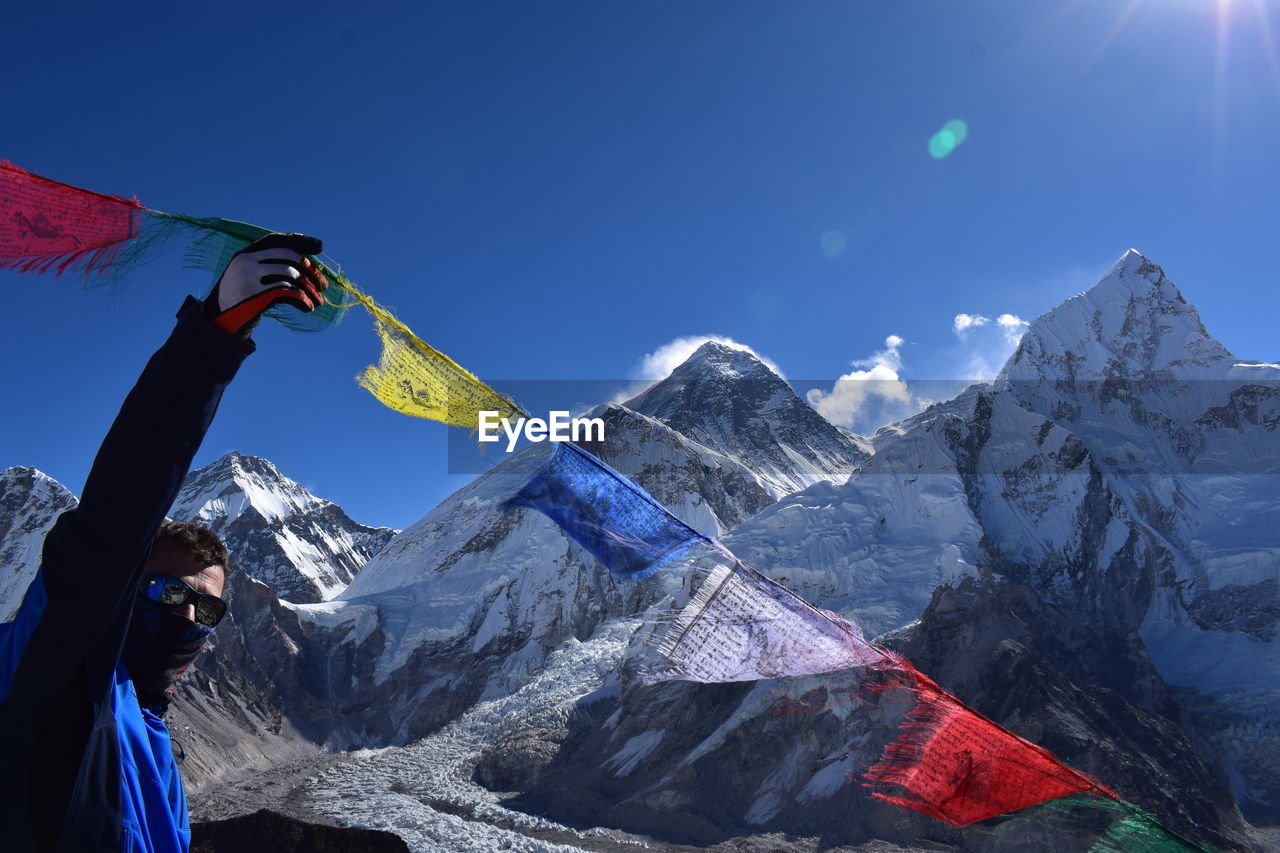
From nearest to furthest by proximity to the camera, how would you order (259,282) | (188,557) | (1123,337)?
(259,282)
(188,557)
(1123,337)

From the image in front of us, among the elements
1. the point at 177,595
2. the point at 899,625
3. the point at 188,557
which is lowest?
the point at 899,625

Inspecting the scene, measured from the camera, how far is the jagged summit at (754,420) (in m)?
105

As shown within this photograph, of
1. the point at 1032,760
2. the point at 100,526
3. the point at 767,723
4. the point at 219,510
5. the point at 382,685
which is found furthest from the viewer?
the point at 219,510

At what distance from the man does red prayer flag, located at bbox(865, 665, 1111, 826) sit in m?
4.63

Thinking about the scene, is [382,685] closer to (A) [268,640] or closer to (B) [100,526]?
(A) [268,640]

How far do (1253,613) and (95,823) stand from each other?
A: 176 ft

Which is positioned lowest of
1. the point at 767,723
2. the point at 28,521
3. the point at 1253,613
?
the point at 767,723

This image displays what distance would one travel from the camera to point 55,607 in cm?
136

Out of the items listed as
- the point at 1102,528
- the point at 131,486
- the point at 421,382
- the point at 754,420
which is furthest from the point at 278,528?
the point at 131,486

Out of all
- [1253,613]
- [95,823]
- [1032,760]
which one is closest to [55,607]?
[95,823]

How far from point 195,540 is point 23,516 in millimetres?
138661

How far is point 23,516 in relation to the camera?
356 ft

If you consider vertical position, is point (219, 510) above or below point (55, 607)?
above

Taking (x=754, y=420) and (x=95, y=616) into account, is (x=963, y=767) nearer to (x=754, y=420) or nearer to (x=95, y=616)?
(x=95, y=616)
